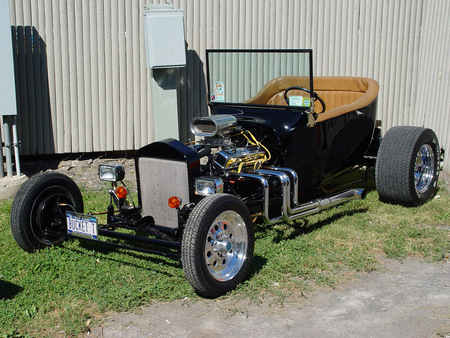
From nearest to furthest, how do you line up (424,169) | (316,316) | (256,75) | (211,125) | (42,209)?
(316,316), (42,209), (211,125), (256,75), (424,169)

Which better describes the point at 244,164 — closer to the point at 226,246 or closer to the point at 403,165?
the point at 226,246

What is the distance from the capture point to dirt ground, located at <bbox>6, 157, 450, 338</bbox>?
3.89 m

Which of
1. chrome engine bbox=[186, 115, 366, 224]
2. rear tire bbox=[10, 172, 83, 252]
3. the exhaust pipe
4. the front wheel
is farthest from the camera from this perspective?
chrome engine bbox=[186, 115, 366, 224]

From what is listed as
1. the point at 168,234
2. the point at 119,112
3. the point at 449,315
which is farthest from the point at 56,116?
the point at 449,315

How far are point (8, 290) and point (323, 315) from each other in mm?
2404

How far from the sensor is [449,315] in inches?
163

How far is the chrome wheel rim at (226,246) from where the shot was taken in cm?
438

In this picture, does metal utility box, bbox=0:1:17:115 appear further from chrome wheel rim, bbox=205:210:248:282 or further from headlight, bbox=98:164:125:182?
chrome wheel rim, bbox=205:210:248:282

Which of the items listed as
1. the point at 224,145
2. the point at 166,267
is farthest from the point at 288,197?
the point at 166,267

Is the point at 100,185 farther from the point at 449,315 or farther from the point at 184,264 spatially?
the point at 449,315

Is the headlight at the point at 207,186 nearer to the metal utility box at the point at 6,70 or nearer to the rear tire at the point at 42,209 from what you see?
the rear tire at the point at 42,209

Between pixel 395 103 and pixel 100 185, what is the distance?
4823 millimetres

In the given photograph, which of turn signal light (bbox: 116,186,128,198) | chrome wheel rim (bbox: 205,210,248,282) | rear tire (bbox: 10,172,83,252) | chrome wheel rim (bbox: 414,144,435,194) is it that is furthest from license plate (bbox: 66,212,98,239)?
chrome wheel rim (bbox: 414,144,435,194)

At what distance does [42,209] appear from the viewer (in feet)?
16.3
